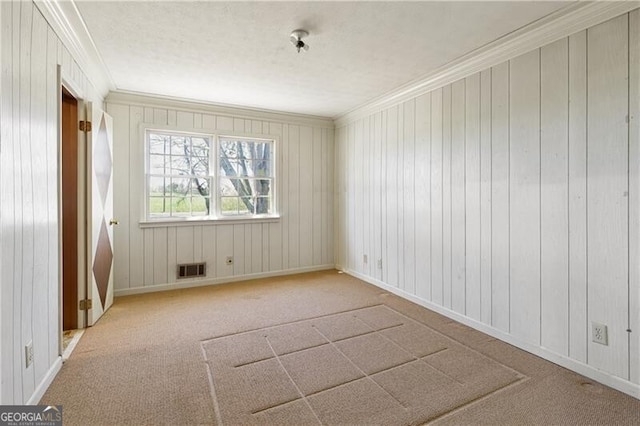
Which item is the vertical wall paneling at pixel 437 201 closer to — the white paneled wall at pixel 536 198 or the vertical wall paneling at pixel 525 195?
the white paneled wall at pixel 536 198

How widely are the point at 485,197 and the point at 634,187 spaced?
102 cm

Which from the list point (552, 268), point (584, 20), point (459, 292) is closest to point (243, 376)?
point (459, 292)

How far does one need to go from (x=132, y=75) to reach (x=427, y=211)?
3480 mm

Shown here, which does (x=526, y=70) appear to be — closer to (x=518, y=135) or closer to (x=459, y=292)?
(x=518, y=135)

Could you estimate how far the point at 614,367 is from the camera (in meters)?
2.03

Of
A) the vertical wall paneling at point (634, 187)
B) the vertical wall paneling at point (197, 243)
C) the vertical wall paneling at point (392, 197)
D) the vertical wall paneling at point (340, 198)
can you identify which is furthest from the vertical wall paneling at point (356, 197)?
the vertical wall paneling at point (634, 187)

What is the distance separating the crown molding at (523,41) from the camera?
6.68 ft

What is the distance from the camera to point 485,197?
2.86 m

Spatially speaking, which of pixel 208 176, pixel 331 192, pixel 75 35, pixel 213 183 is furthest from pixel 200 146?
pixel 331 192

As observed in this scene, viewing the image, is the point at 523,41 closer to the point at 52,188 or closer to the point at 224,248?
the point at 52,188

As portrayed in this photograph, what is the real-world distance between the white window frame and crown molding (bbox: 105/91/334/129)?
0.28 meters

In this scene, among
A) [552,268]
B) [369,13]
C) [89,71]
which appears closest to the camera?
[369,13]

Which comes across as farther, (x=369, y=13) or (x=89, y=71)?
(x=89, y=71)

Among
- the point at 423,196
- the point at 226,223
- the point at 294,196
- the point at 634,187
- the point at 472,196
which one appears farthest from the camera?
the point at 294,196
